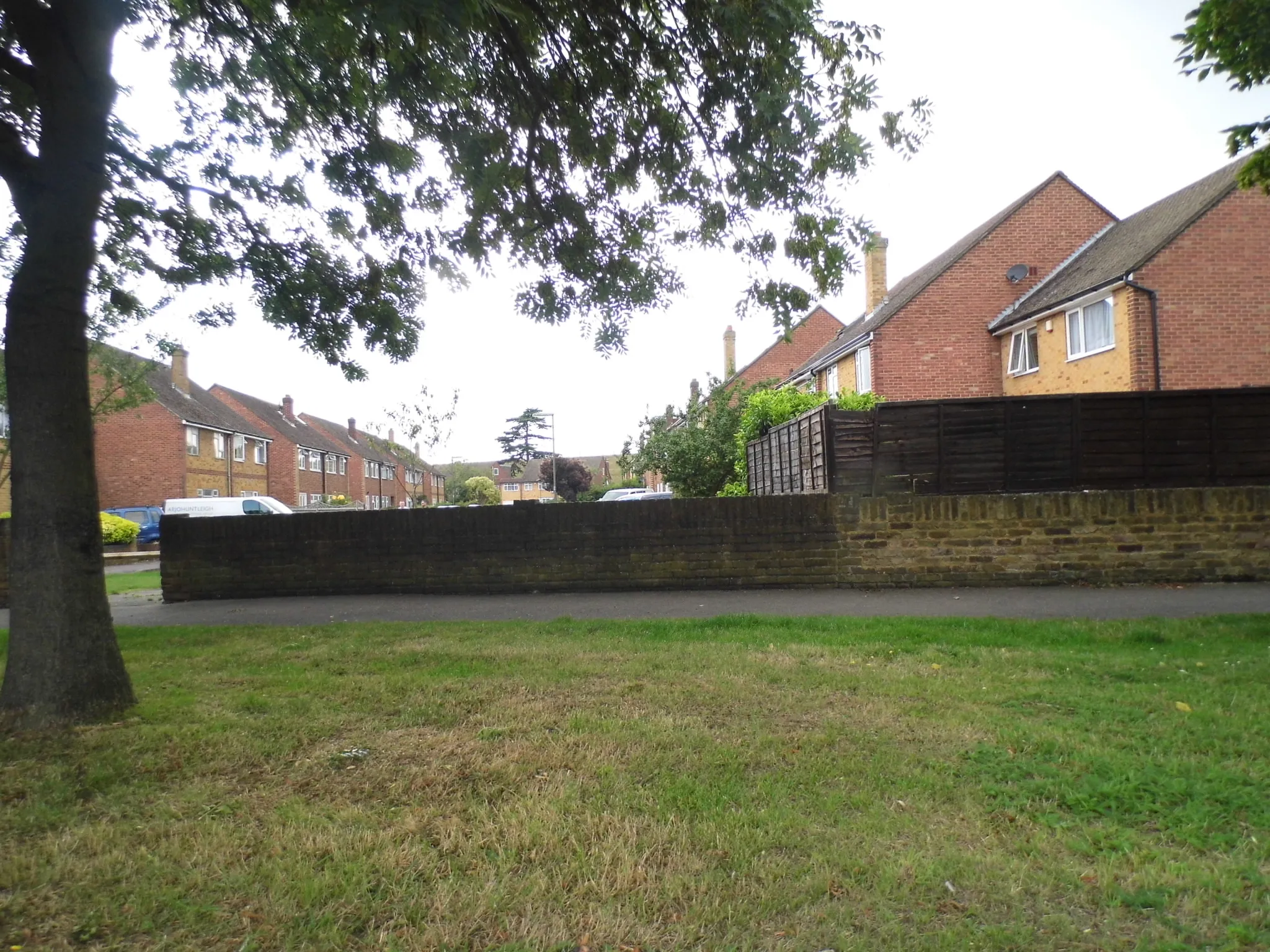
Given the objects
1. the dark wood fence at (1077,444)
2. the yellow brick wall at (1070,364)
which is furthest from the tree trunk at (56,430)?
the yellow brick wall at (1070,364)

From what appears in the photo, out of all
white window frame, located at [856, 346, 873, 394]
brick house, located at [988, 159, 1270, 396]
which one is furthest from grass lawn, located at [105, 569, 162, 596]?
brick house, located at [988, 159, 1270, 396]

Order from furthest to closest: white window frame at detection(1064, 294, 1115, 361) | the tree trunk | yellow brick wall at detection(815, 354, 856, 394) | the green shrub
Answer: the green shrub, yellow brick wall at detection(815, 354, 856, 394), white window frame at detection(1064, 294, 1115, 361), the tree trunk

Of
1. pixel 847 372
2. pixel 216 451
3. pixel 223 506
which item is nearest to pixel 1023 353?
pixel 847 372

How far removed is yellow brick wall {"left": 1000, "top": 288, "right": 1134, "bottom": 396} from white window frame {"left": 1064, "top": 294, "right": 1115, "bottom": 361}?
6 cm

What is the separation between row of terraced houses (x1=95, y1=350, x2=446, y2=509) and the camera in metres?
40.2

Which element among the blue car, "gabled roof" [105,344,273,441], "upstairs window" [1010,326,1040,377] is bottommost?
the blue car

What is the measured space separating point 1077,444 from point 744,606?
4.89 metres

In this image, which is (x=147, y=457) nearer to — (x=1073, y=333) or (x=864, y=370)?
(x=864, y=370)

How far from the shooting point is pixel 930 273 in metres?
27.7

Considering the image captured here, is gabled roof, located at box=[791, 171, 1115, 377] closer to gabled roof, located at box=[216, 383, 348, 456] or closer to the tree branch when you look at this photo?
the tree branch

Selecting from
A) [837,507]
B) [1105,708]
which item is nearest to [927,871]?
[1105,708]

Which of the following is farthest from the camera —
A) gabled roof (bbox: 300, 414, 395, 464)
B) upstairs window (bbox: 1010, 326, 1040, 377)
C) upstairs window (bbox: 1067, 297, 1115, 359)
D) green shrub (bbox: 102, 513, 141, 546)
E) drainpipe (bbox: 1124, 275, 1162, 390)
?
gabled roof (bbox: 300, 414, 395, 464)

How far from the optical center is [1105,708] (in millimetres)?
4855

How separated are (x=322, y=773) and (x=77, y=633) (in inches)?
78.4
